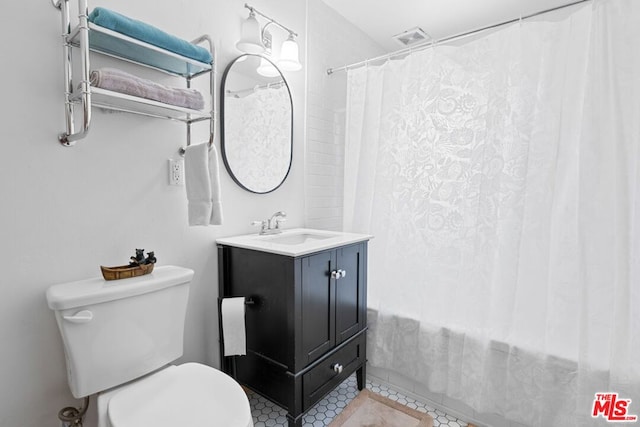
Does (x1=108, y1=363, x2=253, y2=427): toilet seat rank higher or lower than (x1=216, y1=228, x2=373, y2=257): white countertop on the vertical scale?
lower

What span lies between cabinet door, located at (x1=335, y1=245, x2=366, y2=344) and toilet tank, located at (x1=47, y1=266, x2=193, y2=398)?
0.75 meters

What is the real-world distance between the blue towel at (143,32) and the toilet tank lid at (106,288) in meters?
0.83

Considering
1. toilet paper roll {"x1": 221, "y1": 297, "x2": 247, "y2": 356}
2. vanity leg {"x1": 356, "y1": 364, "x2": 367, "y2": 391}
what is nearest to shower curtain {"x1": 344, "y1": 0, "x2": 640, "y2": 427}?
vanity leg {"x1": 356, "y1": 364, "x2": 367, "y2": 391}

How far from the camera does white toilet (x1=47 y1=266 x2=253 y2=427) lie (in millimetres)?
1010

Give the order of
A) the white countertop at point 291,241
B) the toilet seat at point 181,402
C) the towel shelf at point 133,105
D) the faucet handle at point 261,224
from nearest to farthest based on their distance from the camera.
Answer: the toilet seat at point 181,402
the towel shelf at point 133,105
the white countertop at point 291,241
the faucet handle at point 261,224

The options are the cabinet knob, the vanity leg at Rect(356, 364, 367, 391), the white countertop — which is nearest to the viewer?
the white countertop

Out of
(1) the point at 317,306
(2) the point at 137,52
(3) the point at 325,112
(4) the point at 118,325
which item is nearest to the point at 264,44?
(3) the point at 325,112

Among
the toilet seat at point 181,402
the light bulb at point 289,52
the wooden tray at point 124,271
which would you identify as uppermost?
the light bulb at point 289,52

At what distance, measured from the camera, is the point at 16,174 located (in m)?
1.06

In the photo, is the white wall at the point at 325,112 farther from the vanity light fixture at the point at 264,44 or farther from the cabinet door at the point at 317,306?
the cabinet door at the point at 317,306

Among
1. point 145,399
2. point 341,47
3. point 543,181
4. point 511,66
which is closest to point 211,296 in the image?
point 145,399

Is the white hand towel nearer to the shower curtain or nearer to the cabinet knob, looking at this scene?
the cabinet knob

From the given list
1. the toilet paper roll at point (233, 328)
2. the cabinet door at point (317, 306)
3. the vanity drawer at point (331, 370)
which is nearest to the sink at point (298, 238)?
the cabinet door at point (317, 306)

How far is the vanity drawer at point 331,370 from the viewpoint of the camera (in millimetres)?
1538
